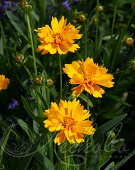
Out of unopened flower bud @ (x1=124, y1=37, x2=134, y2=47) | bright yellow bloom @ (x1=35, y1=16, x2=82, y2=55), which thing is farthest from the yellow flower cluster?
unopened flower bud @ (x1=124, y1=37, x2=134, y2=47)

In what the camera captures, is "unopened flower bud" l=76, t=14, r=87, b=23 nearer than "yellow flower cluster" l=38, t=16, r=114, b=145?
No

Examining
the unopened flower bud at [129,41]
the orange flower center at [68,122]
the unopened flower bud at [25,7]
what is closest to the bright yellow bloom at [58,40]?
the unopened flower bud at [25,7]

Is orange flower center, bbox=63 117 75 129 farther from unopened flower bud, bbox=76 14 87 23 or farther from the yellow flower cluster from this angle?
unopened flower bud, bbox=76 14 87 23

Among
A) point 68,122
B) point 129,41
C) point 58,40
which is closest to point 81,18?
point 129,41

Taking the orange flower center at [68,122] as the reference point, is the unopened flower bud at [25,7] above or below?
above

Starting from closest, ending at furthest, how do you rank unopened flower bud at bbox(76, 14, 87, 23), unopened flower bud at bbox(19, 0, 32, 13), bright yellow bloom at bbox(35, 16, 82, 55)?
1. bright yellow bloom at bbox(35, 16, 82, 55)
2. unopened flower bud at bbox(19, 0, 32, 13)
3. unopened flower bud at bbox(76, 14, 87, 23)

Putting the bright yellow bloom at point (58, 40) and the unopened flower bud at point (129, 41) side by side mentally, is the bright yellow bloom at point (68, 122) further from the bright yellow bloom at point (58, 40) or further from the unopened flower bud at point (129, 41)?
the unopened flower bud at point (129, 41)

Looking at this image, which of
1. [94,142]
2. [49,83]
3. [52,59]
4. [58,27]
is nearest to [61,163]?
[94,142]

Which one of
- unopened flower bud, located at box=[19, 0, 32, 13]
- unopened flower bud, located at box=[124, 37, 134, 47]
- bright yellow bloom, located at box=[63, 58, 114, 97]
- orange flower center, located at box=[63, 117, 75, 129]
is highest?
unopened flower bud, located at box=[19, 0, 32, 13]
